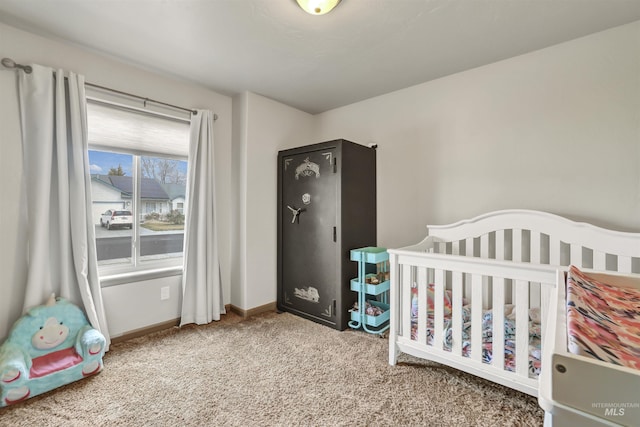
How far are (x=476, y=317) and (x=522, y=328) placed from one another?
0.70 feet

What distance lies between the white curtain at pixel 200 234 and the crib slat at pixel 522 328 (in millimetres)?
2305

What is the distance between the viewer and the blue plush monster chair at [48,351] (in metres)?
1.55

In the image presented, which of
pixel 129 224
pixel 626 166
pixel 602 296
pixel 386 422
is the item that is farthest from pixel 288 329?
pixel 626 166

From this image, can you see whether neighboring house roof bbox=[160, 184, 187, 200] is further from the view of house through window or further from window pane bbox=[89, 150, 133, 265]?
window pane bbox=[89, 150, 133, 265]

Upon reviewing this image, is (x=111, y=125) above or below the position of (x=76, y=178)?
above

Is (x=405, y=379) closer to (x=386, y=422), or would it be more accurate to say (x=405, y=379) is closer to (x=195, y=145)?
(x=386, y=422)

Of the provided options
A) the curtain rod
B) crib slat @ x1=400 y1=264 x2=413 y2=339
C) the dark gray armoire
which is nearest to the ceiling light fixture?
the dark gray armoire

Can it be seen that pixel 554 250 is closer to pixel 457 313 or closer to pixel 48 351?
pixel 457 313

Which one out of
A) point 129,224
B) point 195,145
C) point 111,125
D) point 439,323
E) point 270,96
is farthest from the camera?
point 270,96

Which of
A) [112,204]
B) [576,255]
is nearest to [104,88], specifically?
[112,204]

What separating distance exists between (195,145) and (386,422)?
247 centimetres

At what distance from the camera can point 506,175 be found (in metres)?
2.23

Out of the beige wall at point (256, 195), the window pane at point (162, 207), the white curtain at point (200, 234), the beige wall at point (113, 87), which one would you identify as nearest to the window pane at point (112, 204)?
the window pane at point (162, 207)

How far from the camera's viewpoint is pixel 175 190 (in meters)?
2.63
